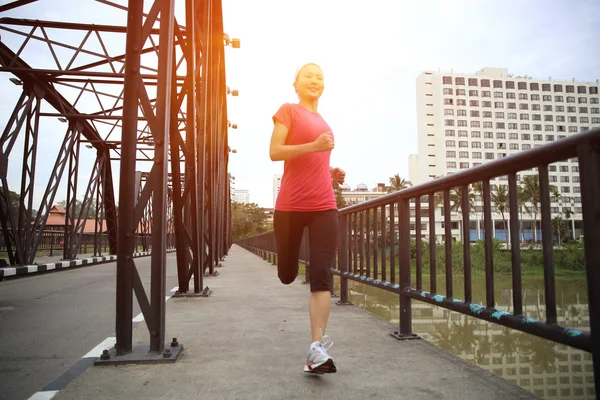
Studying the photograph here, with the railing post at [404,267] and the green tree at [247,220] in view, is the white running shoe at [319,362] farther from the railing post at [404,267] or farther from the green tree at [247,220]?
the green tree at [247,220]

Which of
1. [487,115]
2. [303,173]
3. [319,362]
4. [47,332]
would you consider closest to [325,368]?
[319,362]

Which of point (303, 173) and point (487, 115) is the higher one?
point (487, 115)

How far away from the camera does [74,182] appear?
14.3 metres

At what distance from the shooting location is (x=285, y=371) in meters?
2.58

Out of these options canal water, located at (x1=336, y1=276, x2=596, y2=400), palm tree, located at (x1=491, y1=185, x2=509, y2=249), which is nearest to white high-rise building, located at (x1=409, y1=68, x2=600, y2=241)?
canal water, located at (x1=336, y1=276, x2=596, y2=400)

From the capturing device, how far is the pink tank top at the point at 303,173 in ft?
8.82

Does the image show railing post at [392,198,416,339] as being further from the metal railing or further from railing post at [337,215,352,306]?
railing post at [337,215,352,306]

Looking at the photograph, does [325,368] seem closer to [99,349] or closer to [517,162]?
[517,162]

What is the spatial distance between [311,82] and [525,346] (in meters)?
5.46

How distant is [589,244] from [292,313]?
3338mm

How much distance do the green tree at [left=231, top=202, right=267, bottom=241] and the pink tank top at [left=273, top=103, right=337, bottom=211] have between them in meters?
84.1

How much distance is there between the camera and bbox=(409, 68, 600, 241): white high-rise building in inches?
→ 3605

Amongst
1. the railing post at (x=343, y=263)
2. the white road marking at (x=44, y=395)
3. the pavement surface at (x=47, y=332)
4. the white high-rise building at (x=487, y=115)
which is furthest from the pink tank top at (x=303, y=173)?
the white high-rise building at (x=487, y=115)

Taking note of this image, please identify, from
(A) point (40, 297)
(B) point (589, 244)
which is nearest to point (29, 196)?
(A) point (40, 297)
